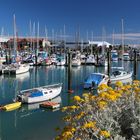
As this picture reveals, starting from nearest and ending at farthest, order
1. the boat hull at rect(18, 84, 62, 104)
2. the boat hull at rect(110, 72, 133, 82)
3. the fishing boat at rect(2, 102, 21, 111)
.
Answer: the fishing boat at rect(2, 102, 21, 111) → the boat hull at rect(18, 84, 62, 104) → the boat hull at rect(110, 72, 133, 82)

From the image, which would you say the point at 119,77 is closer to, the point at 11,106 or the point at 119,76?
the point at 119,76

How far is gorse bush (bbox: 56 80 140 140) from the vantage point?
7906 mm

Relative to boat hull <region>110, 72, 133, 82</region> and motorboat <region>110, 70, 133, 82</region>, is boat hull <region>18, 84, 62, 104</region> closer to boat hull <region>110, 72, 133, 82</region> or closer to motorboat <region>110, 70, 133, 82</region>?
boat hull <region>110, 72, 133, 82</region>

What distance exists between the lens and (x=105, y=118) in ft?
28.1

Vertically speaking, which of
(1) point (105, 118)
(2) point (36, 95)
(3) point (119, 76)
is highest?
(1) point (105, 118)

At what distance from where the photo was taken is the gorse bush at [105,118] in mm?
7906

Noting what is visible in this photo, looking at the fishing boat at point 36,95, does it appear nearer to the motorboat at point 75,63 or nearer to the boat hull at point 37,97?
the boat hull at point 37,97

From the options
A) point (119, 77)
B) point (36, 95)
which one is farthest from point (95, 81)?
point (36, 95)

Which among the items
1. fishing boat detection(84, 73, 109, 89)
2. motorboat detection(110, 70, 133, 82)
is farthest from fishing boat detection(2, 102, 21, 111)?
motorboat detection(110, 70, 133, 82)

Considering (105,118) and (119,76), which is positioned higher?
(105,118)

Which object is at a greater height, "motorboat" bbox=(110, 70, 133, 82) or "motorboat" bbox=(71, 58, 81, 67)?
"motorboat" bbox=(71, 58, 81, 67)

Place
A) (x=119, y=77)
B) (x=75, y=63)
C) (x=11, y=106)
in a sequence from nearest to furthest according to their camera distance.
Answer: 1. (x=11, y=106)
2. (x=119, y=77)
3. (x=75, y=63)

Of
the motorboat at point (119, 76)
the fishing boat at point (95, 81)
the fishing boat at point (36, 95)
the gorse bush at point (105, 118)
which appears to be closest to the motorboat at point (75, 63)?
the motorboat at point (119, 76)

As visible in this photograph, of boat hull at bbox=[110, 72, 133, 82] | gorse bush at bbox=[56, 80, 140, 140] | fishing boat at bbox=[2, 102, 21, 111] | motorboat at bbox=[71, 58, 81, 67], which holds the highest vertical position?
gorse bush at bbox=[56, 80, 140, 140]
